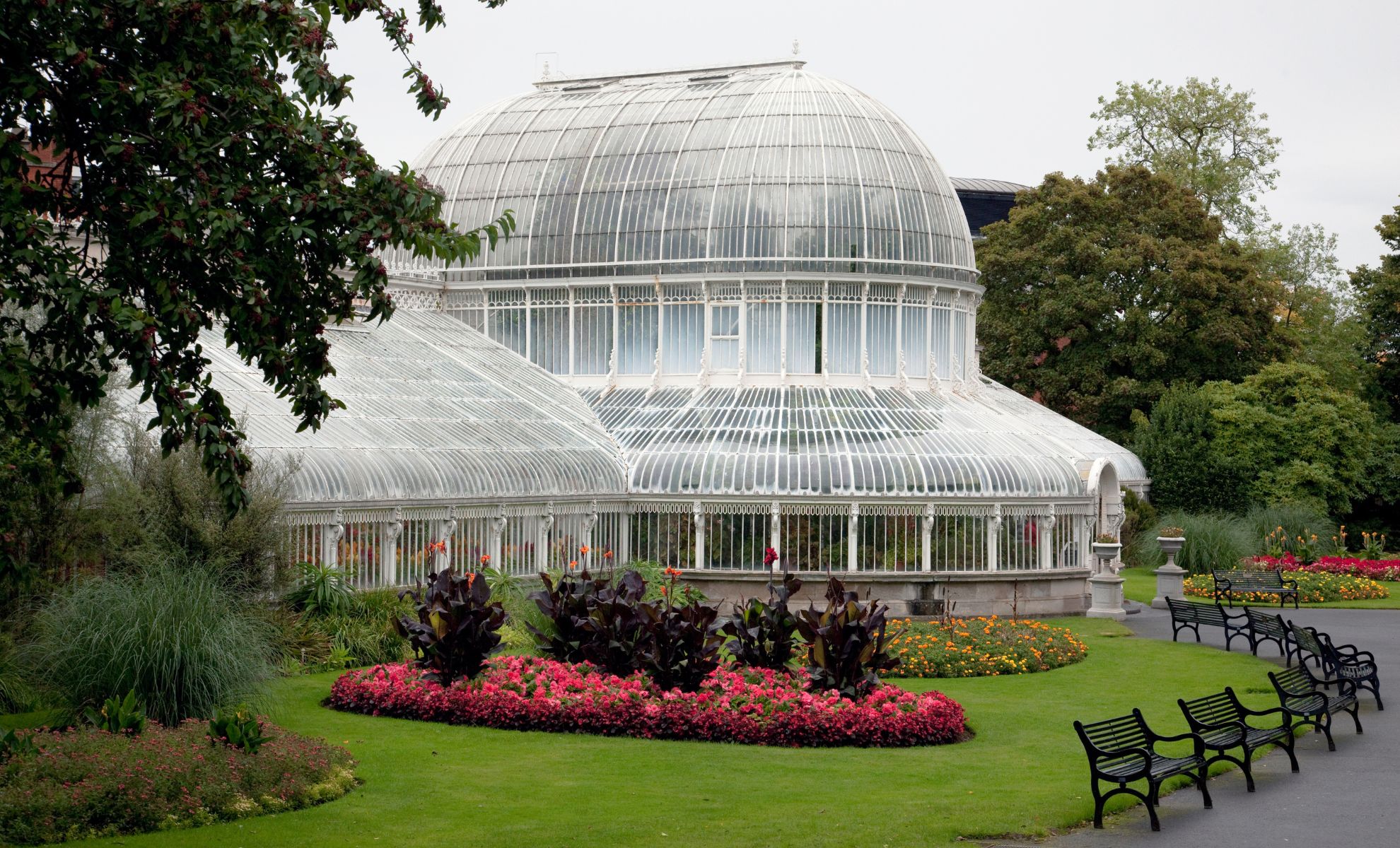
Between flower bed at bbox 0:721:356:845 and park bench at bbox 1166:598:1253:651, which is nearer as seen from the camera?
flower bed at bbox 0:721:356:845

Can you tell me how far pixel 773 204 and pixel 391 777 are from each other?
19.0 m

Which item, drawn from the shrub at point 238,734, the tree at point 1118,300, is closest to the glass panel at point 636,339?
the tree at point 1118,300

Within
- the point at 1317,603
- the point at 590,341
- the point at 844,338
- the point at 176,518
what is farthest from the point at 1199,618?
the point at 176,518

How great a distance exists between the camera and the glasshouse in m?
26.9

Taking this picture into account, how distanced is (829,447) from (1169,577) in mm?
7768

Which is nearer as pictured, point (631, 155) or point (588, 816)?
point (588, 816)

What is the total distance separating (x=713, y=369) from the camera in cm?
3139

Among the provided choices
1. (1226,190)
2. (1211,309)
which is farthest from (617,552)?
(1226,190)

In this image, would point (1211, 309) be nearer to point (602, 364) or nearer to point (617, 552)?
point (602, 364)

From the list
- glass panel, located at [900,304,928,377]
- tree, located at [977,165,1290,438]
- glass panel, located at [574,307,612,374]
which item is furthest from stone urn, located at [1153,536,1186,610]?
tree, located at [977,165,1290,438]

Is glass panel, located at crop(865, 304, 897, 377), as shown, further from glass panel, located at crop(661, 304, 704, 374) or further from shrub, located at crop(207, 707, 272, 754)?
shrub, located at crop(207, 707, 272, 754)

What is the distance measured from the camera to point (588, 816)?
1294 centimetres

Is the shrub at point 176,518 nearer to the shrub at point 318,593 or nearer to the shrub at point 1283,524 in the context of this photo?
the shrub at point 318,593

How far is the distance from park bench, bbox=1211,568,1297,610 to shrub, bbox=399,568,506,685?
1773cm
